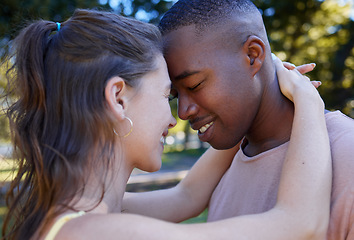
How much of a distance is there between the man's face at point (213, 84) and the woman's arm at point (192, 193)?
1.18 ft

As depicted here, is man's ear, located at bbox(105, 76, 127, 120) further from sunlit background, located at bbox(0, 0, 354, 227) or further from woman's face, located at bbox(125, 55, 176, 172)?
sunlit background, located at bbox(0, 0, 354, 227)

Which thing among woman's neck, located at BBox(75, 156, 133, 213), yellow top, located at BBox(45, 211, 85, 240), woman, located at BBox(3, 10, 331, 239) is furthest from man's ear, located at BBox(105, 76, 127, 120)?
yellow top, located at BBox(45, 211, 85, 240)

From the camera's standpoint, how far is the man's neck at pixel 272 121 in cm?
209

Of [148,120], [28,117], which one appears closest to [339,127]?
→ [148,120]

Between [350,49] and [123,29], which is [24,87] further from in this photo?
[350,49]

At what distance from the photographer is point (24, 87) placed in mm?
1646

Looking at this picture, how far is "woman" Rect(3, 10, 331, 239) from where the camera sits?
145 centimetres

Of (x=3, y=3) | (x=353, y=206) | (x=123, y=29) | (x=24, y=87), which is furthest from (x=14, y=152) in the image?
(x=3, y=3)

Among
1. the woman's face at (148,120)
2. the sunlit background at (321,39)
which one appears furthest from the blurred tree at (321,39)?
the woman's face at (148,120)

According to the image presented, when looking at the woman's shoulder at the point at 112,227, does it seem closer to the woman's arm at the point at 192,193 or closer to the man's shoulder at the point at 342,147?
the man's shoulder at the point at 342,147

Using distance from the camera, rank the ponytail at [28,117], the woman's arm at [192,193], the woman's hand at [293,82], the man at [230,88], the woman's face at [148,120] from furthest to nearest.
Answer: the woman's arm at [192,193] < the man at [230,88] < the woman's hand at [293,82] < the woman's face at [148,120] < the ponytail at [28,117]

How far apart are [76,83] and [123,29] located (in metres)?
0.35

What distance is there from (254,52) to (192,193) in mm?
975

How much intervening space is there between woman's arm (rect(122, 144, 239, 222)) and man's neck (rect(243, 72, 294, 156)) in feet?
1.05
